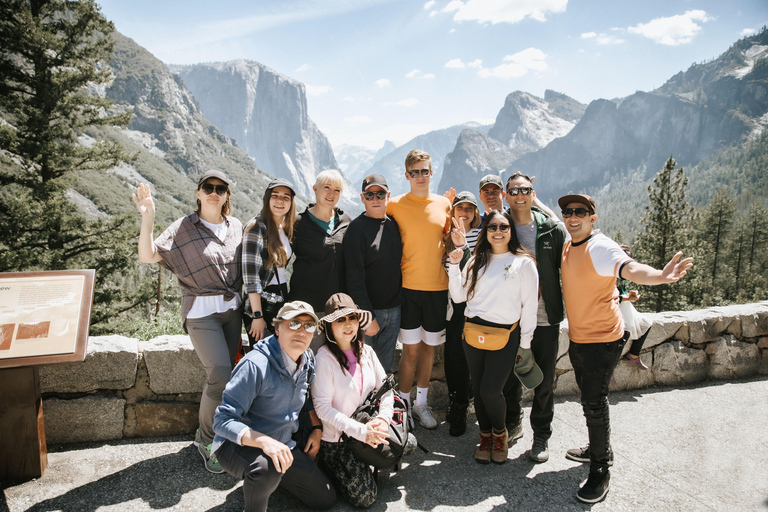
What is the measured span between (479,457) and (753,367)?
4241mm

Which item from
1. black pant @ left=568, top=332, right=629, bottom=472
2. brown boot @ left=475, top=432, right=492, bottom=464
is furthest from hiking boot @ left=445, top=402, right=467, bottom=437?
black pant @ left=568, top=332, right=629, bottom=472

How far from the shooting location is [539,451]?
3.47 metres

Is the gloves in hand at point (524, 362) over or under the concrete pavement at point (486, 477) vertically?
over

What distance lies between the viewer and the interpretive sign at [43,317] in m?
2.94

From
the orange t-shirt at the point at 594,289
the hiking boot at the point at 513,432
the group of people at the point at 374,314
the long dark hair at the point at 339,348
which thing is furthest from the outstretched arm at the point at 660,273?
the long dark hair at the point at 339,348

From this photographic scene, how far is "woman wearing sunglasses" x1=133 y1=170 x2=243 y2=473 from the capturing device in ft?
10.6

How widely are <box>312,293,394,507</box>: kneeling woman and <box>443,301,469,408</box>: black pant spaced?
39.1 inches

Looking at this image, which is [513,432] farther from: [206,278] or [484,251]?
[206,278]

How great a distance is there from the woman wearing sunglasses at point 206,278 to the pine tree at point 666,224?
975 inches

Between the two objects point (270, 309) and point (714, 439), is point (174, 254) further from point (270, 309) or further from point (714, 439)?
point (714, 439)

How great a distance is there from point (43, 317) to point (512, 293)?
349 cm

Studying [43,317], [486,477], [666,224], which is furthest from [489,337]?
[666,224]

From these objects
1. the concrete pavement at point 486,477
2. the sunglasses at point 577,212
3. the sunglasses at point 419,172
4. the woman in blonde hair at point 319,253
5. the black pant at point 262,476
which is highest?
the sunglasses at point 419,172

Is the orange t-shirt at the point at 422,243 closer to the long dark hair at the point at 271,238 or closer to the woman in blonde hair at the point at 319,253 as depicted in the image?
the woman in blonde hair at the point at 319,253
